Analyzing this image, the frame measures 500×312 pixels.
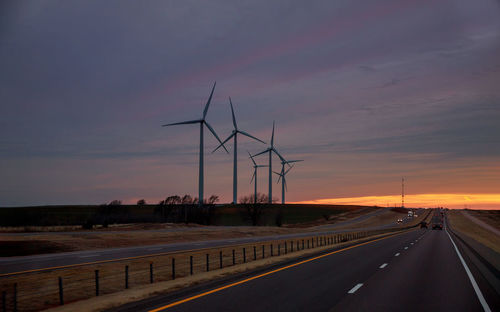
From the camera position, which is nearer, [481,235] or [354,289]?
[354,289]

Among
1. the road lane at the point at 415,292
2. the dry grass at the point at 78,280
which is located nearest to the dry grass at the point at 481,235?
the road lane at the point at 415,292

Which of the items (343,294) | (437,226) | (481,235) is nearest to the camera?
(343,294)

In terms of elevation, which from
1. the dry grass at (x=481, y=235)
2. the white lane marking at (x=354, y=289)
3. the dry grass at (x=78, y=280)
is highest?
the white lane marking at (x=354, y=289)

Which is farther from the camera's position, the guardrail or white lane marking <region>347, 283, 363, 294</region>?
the guardrail

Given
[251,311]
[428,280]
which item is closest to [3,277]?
[251,311]

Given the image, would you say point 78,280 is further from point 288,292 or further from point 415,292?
point 415,292

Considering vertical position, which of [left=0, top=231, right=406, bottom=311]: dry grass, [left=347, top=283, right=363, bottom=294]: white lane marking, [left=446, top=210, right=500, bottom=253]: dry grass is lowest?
[left=446, top=210, right=500, bottom=253]: dry grass

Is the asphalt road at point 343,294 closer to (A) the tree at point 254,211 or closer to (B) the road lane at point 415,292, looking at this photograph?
(B) the road lane at point 415,292

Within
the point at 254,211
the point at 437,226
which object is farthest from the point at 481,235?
the point at 254,211

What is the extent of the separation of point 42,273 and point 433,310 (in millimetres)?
18500

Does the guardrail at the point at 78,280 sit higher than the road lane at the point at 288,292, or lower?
lower

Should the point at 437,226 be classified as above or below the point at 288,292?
below

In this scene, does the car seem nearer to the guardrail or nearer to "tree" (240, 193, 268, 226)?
"tree" (240, 193, 268, 226)

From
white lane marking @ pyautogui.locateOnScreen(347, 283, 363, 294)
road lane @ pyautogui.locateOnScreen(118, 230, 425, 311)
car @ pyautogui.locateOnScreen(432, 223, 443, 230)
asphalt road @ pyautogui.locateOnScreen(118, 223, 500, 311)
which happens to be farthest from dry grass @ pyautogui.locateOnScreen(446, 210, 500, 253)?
white lane marking @ pyautogui.locateOnScreen(347, 283, 363, 294)
